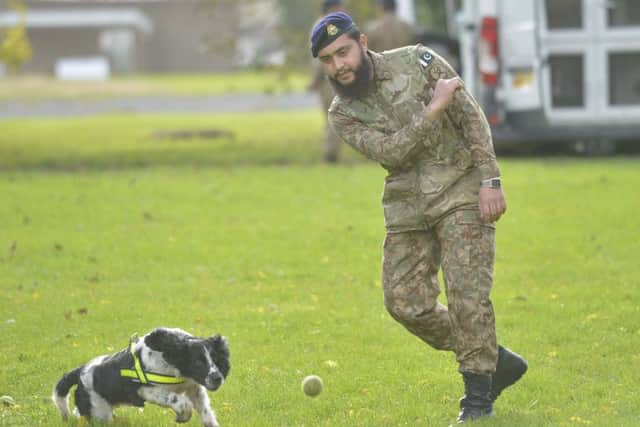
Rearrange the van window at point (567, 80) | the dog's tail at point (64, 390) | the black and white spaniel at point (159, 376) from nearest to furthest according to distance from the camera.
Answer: the black and white spaniel at point (159, 376) < the dog's tail at point (64, 390) < the van window at point (567, 80)

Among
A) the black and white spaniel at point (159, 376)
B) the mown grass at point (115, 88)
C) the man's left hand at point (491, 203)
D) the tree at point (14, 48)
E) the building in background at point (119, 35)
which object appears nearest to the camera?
the black and white spaniel at point (159, 376)

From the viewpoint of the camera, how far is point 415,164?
20.3 feet

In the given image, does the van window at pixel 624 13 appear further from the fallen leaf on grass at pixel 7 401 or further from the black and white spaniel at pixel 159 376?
the black and white spaniel at pixel 159 376

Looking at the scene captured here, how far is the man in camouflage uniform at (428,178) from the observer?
6012 millimetres

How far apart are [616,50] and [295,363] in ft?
37.8

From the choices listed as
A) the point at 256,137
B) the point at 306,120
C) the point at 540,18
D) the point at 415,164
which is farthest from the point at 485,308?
the point at 306,120

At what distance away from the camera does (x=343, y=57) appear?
600cm

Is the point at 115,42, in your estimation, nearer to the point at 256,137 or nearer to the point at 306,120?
the point at 306,120

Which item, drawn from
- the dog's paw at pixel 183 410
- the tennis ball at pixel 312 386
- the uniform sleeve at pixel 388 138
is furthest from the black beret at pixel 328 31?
the dog's paw at pixel 183 410

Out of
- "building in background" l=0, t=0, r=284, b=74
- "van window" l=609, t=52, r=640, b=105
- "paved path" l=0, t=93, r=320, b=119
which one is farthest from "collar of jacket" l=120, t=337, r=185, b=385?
"building in background" l=0, t=0, r=284, b=74

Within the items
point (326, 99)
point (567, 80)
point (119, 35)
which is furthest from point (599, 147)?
point (119, 35)

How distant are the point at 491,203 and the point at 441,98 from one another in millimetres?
585

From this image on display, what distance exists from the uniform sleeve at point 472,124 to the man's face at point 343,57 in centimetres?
37

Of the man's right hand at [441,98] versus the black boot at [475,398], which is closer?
the man's right hand at [441,98]
